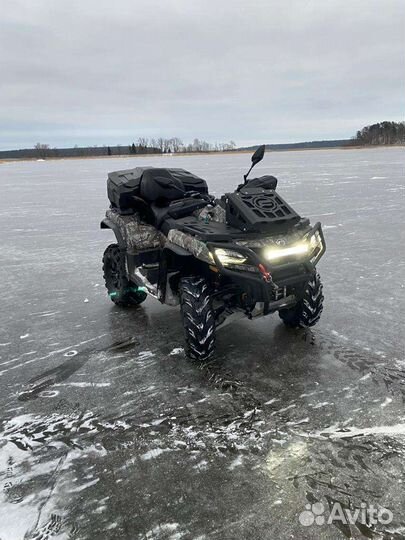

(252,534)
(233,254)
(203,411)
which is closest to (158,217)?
(233,254)

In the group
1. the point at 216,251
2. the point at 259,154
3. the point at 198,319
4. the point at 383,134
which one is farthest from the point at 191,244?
the point at 383,134

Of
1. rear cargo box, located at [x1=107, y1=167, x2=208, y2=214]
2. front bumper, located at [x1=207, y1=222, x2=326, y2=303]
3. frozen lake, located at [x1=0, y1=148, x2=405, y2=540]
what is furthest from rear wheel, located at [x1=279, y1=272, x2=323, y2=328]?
rear cargo box, located at [x1=107, y1=167, x2=208, y2=214]

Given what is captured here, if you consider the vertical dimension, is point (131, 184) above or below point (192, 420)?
above

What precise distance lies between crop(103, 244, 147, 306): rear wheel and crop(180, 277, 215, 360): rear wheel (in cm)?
157

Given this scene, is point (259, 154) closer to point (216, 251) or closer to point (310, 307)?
point (216, 251)

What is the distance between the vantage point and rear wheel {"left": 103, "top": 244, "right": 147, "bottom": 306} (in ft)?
17.3

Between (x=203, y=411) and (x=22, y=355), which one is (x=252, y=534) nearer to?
(x=203, y=411)

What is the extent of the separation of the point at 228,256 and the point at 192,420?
4.11 feet

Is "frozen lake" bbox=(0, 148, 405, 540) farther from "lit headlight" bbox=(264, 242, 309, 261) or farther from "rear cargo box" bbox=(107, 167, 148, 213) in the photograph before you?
"rear cargo box" bbox=(107, 167, 148, 213)

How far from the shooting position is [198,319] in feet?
12.1

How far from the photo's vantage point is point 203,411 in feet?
10.3

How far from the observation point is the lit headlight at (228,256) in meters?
3.56

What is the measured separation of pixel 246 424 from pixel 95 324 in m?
2.44

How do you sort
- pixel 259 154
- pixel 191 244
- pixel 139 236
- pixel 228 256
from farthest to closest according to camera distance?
pixel 139 236 < pixel 259 154 < pixel 191 244 < pixel 228 256
